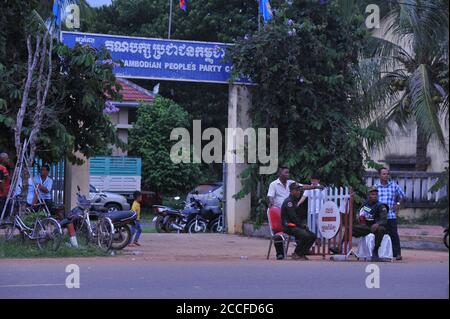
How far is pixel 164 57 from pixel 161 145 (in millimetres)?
14552

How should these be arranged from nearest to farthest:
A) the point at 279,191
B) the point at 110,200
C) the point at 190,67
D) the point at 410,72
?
the point at 279,191, the point at 190,67, the point at 410,72, the point at 110,200

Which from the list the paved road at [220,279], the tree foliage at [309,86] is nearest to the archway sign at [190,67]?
the tree foliage at [309,86]

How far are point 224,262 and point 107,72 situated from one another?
196 inches

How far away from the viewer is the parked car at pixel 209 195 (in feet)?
78.0

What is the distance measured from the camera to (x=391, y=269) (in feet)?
42.3

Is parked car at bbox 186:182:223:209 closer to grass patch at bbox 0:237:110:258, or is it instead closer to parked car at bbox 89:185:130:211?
parked car at bbox 89:185:130:211

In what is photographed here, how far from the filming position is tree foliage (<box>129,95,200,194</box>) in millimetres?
34469

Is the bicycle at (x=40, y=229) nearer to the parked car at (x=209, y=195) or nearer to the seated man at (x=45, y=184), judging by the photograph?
the seated man at (x=45, y=184)

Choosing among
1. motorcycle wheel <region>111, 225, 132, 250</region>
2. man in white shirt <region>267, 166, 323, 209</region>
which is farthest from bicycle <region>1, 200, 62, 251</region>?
man in white shirt <region>267, 166, 323, 209</region>

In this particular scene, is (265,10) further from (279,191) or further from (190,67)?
(279,191)

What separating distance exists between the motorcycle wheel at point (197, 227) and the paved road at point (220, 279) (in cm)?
806

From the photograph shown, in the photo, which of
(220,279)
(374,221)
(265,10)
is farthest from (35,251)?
(265,10)

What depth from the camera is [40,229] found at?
575 inches
